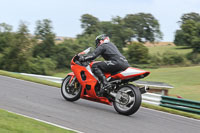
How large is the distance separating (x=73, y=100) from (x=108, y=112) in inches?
53.0

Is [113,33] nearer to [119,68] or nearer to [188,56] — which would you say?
[188,56]

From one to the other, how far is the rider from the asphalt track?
0.93 meters

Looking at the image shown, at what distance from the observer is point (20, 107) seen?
24.5 feet

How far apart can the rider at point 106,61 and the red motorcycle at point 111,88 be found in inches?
5.7

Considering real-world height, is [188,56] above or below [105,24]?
below

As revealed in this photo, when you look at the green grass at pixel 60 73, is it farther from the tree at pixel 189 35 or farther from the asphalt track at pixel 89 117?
the asphalt track at pixel 89 117

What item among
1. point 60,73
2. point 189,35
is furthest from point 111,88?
point 189,35

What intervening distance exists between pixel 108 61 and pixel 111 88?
73 centimetres

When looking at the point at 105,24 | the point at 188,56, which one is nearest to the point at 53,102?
the point at 188,56

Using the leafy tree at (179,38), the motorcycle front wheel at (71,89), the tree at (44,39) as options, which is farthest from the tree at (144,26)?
the motorcycle front wheel at (71,89)

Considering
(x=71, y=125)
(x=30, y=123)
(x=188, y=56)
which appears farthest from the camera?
(x=188, y=56)

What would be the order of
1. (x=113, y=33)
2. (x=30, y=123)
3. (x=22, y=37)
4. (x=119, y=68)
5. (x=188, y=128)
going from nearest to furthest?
(x=30, y=123)
(x=188, y=128)
(x=119, y=68)
(x=22, y=37)
(x=113, y=33)

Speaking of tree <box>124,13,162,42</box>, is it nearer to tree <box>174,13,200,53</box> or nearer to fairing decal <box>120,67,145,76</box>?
tree <box>174,13,200,53</box>

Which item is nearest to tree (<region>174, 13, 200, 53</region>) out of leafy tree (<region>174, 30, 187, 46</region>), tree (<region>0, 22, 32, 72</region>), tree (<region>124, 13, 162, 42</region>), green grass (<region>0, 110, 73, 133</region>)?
leafy tree (<region>174, 30, 187, 46</region>)
